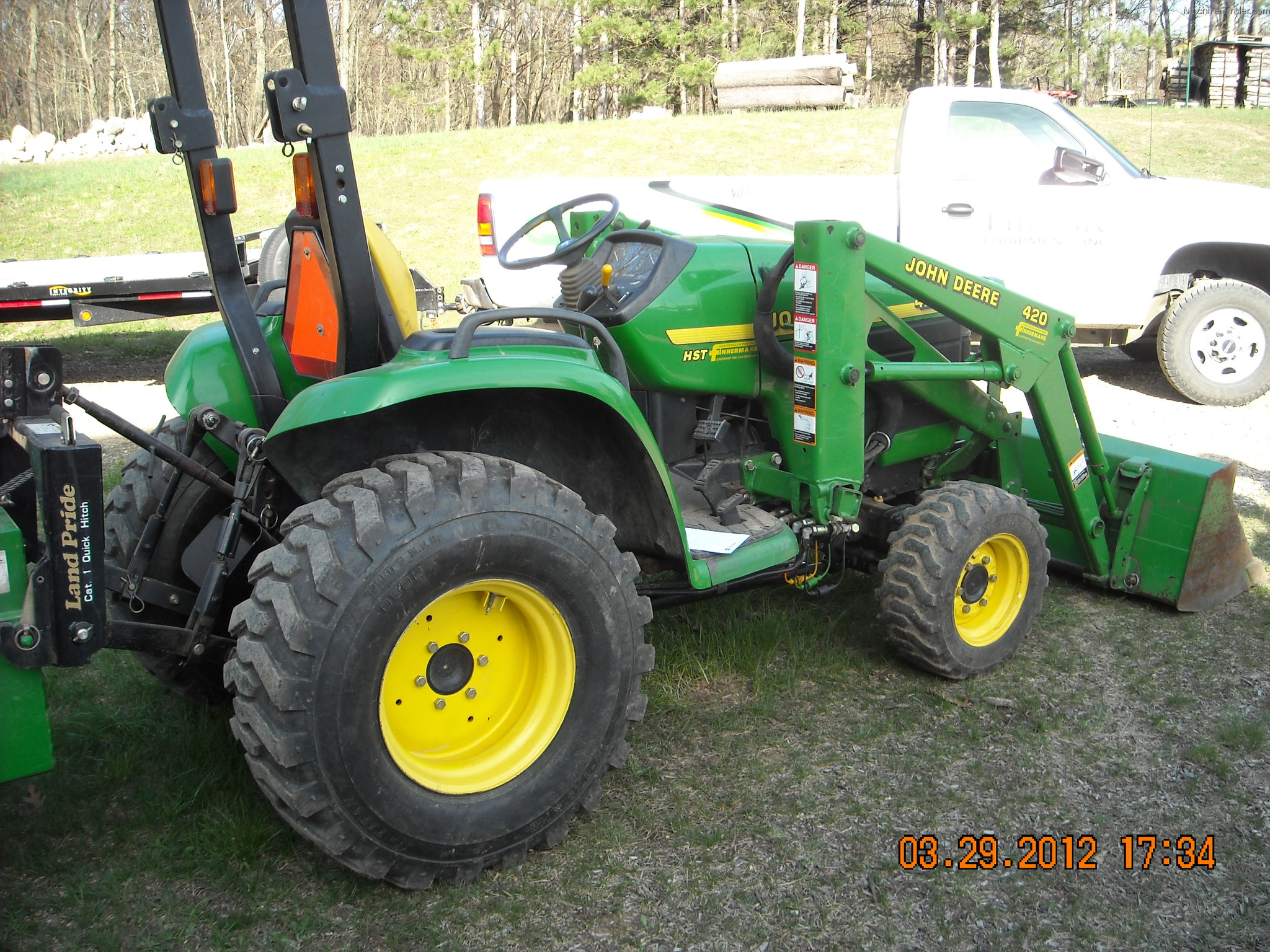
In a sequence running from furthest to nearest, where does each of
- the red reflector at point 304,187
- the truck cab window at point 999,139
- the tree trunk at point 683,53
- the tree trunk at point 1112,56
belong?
the tree trunk at point 1112,56 → the tree trunk at point 683,53 → the truck cab window at point 999,139 → the red reflector at point 304,187

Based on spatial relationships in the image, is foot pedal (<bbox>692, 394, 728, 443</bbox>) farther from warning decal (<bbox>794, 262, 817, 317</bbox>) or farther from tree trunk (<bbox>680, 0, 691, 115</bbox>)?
tree trunk (<bbox>680, 0, 691, 115</bbox>)

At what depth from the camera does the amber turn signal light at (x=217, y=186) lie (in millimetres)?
2758

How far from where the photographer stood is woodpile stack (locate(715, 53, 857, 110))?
2189cm

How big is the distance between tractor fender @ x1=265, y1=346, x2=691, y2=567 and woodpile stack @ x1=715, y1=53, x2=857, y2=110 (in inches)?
821

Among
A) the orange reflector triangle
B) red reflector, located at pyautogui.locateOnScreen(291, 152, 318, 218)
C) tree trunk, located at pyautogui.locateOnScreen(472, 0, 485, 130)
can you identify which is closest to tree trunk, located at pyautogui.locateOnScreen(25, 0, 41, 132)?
tree trunk, located at pyautogui.locateOnScreen(472, 0, 485, 130)

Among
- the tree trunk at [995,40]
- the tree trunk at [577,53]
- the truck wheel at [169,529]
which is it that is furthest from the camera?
the tree trunk at [577,53]

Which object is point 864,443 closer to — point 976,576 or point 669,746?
point 976,576

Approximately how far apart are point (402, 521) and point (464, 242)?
12309 mm

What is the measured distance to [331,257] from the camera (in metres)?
2.54

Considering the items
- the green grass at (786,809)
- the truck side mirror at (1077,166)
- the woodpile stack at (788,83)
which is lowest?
the green grass at (786,809)

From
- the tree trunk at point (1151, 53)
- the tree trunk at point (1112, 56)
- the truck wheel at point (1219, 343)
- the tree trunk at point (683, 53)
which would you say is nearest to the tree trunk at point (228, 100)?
the tree trunk at point (683, 53)

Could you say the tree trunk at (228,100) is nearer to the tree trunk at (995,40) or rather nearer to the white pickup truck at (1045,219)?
the tree trunk at (995,40)

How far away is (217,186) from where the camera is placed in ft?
9.04

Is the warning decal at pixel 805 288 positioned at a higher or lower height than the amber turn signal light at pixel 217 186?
lower
